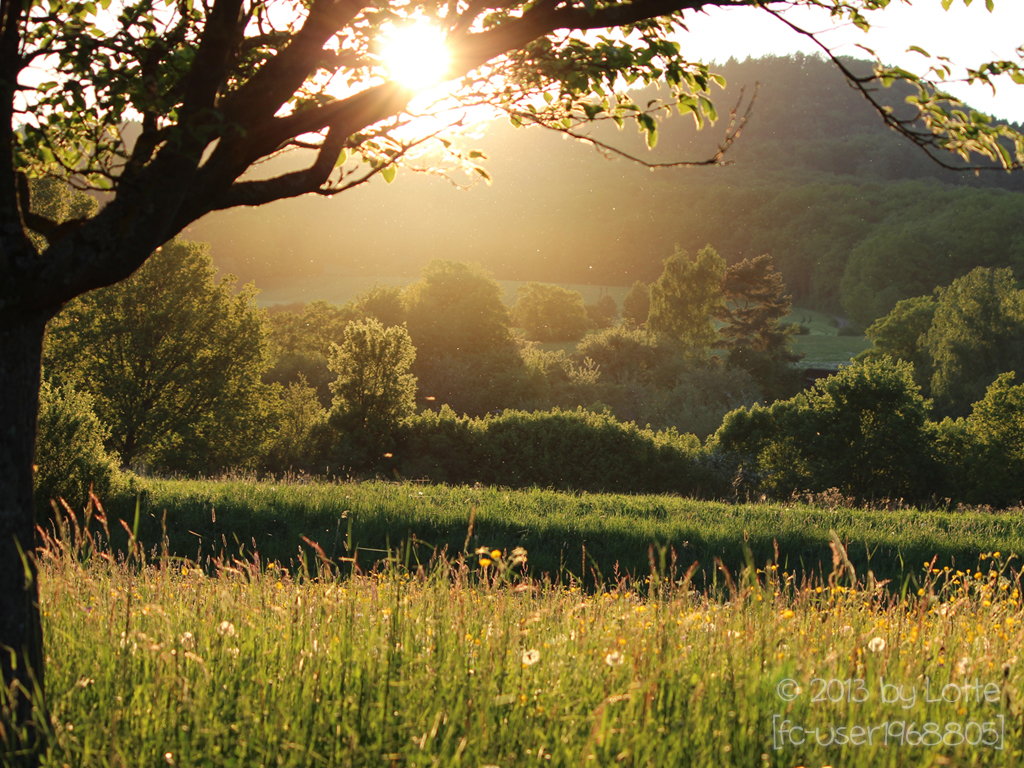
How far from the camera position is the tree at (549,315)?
70125 mm

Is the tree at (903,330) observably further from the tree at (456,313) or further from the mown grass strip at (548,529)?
the mown grass strip at (548,529)

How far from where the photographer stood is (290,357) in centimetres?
4425

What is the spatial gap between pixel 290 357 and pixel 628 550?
35.5 m

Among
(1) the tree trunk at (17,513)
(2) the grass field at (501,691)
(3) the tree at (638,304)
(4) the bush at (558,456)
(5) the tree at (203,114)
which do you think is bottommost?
(4) the bush at (558,456)

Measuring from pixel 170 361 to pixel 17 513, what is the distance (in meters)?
24.6

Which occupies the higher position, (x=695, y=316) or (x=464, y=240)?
(x=464, y=240)

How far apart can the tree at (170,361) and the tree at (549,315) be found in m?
45.1

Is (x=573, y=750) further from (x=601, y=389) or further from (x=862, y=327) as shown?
(x=862, y=327)

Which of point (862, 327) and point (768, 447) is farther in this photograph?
point (862, 327)

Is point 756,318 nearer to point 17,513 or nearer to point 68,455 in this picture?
point 68,455

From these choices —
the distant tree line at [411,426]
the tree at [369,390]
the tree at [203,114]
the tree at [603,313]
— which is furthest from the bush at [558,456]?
the tree at [603,313]

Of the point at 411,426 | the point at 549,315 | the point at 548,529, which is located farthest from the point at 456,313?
the point at 548,529

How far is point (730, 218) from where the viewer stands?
4328 inches

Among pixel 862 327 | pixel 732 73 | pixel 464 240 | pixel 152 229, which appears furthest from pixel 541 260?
pixel 152 229
